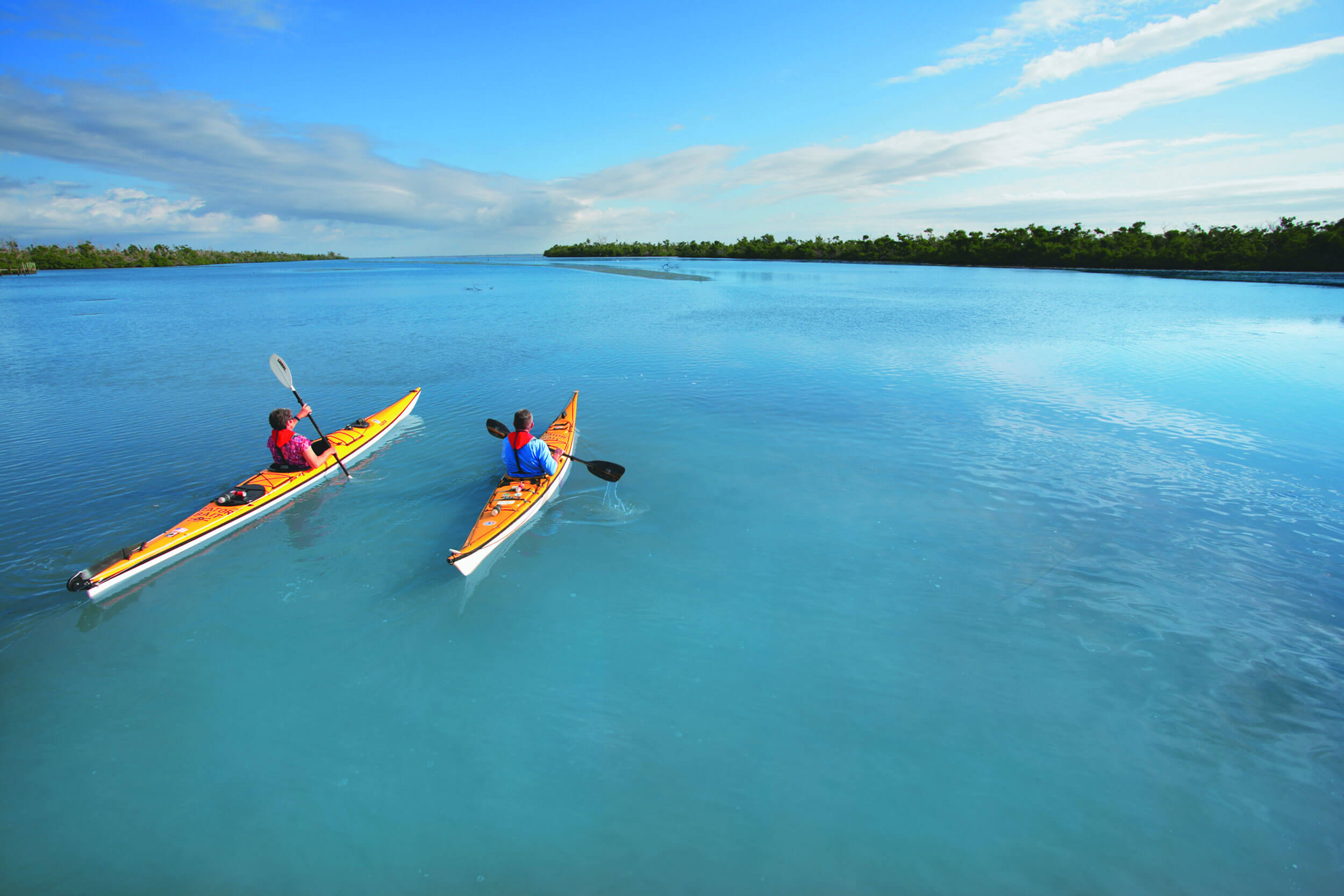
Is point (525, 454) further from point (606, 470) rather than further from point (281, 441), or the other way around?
point (281, 441)

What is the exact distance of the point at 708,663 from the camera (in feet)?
20.8

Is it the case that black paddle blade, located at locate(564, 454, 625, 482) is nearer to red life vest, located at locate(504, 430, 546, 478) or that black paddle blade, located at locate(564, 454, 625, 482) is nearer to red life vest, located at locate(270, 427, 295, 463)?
red life vest, located at locate(504, 430, 546, 478)

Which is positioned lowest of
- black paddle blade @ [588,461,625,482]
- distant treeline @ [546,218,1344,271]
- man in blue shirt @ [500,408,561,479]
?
black paddle blade @ [588,461,625,482]

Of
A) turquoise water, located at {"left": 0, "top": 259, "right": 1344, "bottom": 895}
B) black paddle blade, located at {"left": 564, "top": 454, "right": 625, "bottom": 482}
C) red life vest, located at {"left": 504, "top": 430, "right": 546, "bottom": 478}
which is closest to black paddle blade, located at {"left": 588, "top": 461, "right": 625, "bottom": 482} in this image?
black paddle blade, located at {"left": 564, "top": 454, "right": 625, "bottom": 482}

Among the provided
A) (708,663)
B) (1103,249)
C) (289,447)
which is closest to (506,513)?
(708,663)

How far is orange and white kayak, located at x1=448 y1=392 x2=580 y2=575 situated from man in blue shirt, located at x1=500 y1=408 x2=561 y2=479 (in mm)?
106

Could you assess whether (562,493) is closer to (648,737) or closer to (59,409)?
(648,737)

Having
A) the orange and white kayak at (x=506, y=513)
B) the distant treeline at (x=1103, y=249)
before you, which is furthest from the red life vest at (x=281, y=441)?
the distant treeline at (x=1103, y=249)

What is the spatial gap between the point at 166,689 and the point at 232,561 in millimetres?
2771

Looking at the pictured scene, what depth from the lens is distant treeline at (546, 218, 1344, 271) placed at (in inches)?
2450

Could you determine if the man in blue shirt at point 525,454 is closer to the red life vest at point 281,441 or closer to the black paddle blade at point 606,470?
the black paddle blade at point 606,470

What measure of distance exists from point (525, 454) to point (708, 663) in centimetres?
470

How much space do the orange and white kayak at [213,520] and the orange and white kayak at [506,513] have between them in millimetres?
3633

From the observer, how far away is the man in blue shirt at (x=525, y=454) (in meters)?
9.02
